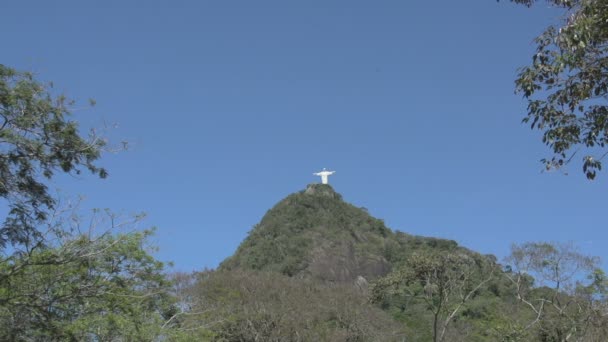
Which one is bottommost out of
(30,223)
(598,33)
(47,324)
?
(47,324)

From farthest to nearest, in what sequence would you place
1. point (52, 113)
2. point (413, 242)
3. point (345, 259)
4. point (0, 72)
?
point (413, 242)
point (345, 259)
point (52, 113)
point (0, 72)

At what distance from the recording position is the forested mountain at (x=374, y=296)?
79.9 ft

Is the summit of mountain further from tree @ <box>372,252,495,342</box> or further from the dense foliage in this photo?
the dense foliage

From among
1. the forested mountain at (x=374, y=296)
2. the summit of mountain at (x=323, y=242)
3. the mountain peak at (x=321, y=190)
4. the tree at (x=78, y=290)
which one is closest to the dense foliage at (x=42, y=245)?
the tree at (x=78, y=290)

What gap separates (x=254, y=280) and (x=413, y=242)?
45.9 m

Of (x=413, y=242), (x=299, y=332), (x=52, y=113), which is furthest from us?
(x=413, y=242)

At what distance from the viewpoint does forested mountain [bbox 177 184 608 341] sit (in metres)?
24.3

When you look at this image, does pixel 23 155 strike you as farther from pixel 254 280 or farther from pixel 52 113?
pixel 254 280

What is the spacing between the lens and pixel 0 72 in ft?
32.3

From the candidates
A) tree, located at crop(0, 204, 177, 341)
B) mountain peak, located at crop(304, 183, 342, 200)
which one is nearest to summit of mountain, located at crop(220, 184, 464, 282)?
mountain peak, located at crop(304, 183, 342, 200)

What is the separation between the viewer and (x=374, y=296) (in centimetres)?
2656

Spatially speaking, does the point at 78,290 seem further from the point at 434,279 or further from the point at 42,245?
the point at 434,279

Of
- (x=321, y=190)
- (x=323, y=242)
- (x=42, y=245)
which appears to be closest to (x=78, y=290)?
(x=42, y=245)

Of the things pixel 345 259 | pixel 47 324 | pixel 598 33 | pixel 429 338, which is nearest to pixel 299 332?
pixel 429 338
